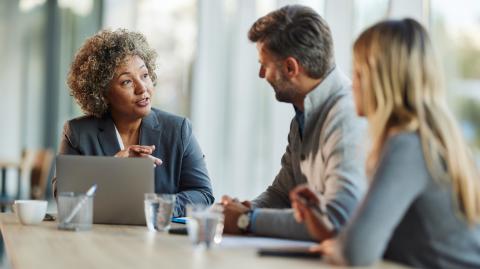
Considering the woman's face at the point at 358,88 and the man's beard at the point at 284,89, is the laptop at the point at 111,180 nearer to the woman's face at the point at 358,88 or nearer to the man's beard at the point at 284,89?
the man's beard at the point at 284,89

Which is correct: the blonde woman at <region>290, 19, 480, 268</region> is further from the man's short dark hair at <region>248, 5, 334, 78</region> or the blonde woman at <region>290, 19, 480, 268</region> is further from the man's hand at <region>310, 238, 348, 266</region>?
the man's short dark hair at <region>248, 5, 334, 78</region>

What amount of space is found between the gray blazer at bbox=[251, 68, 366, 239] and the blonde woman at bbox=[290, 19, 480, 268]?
26 cm

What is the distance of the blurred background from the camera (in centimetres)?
275

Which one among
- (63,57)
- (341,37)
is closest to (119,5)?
(63,57)

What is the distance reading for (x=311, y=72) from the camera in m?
2.12

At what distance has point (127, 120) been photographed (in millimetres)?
2855

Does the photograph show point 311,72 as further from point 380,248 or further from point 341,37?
point 341,37

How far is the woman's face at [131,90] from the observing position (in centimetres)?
278

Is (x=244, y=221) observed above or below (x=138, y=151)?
below

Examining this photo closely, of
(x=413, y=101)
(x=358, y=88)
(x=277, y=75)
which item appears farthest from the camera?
(x=277, y=75)

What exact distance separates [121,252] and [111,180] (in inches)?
22.6

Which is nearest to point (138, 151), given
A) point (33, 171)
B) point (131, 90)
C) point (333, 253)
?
point (131, 90)

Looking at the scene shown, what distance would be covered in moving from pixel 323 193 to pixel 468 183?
0.62 meters

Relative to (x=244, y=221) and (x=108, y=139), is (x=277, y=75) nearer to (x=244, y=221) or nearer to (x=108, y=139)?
(x=244, y=221)
